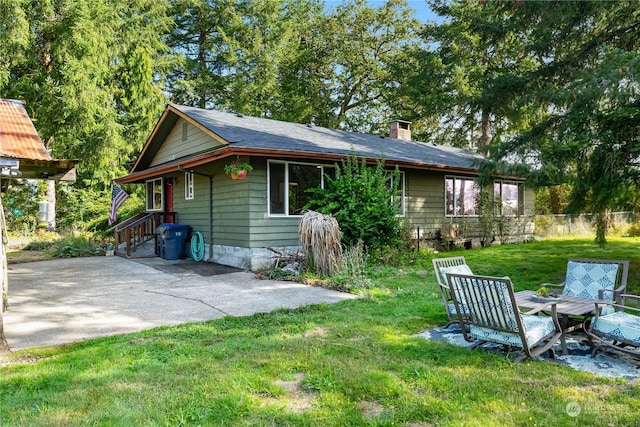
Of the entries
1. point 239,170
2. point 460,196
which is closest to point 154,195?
point 239,170

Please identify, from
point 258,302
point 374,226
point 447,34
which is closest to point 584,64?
point 374,226

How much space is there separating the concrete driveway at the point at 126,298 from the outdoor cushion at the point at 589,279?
299 cm

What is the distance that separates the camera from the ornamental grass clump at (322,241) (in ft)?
25.9

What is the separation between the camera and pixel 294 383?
3.26 meters

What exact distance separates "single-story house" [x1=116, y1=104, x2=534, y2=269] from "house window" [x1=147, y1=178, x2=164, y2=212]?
36 millimetres

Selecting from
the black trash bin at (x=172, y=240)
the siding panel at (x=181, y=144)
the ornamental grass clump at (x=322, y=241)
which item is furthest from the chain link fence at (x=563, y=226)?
the black trash bin at (x=172, y=240)

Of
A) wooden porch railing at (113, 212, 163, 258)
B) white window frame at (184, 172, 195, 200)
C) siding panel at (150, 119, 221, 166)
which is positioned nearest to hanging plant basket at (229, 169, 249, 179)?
siding panel at (150, 119, 221, 166)

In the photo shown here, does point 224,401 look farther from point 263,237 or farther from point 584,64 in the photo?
point 584,64

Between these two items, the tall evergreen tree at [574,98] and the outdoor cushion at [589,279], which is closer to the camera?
the outdoor cushion at [589,279]

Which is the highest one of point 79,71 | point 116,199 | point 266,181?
point 79,71

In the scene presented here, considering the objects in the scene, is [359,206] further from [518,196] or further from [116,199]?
[518,196]

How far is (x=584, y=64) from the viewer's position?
8.98 metres

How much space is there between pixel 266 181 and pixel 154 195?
23.2ft

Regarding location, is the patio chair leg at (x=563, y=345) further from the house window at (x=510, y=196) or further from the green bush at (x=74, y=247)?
the green bush at (x=74, y=247)
